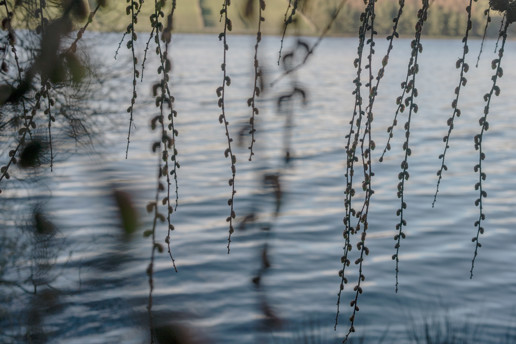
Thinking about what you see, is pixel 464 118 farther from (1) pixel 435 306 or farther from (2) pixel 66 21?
(2) pixel 66 21

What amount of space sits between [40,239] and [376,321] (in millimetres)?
3490

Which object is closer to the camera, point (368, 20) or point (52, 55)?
point (52, 55)

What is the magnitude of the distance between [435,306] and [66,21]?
5.30m

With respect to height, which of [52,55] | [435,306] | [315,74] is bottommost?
[315,74]

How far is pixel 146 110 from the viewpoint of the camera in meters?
20.0

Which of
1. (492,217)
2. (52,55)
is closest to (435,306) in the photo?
(492,217)

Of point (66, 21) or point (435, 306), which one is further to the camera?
point (435, 306)

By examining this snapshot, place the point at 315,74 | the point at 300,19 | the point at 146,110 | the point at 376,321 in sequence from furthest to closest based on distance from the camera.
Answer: the point at 315,74
the point at 146,110
the point at 376,321
the point at 300,19

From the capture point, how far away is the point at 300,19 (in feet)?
5.37

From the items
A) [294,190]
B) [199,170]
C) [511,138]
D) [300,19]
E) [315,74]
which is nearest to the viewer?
[300,19]

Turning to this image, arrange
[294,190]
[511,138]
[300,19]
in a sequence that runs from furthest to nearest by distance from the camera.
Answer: [511,138]
[294,190]
[300,19]

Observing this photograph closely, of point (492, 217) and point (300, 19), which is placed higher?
point (300, 19)

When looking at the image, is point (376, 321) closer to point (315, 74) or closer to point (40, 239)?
point (40, 239)

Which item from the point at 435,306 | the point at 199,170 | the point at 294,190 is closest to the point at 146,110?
the point at 199,170
